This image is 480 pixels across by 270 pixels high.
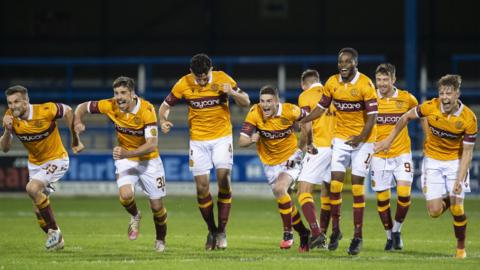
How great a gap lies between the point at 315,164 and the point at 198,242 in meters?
2.01

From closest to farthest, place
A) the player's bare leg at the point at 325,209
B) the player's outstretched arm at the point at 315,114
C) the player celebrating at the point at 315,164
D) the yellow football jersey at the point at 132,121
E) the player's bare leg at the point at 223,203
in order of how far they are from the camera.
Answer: the player's outstretched arm at the point at 315,114, the player celebrating at the point at 315,164, the yellow football jersey at the point at 132,121, the player's bare leg at the point at 223,203, the player's bare leg at the point at 325,209

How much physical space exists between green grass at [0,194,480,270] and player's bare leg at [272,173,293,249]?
32 centimetres

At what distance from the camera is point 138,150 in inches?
511

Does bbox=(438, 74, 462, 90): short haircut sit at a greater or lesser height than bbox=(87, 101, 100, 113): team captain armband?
greater

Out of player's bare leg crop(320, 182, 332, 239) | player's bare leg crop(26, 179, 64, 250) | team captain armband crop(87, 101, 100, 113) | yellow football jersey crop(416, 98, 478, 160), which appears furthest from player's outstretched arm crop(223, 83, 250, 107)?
player's bare leg crop(26, 179, 64, 250)

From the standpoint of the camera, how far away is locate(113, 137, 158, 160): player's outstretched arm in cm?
1280

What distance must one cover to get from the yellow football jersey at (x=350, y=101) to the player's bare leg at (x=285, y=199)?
81cm

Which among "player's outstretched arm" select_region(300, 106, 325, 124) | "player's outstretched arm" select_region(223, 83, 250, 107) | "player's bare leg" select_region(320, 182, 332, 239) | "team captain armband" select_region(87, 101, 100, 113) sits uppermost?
"player's outstretched arm" select_region(223, 83, 250, 107)

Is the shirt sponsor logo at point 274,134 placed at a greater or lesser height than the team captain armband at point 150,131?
lesser

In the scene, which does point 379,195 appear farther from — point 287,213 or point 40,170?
point 40,170

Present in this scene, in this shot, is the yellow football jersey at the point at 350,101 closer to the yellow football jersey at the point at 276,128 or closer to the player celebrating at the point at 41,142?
the yellow football jersey at the point at 276,128

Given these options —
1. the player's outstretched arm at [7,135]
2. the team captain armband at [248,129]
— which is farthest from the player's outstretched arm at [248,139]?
the player's outstretched arm at [7,135]

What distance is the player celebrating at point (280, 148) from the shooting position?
13242 millimetres

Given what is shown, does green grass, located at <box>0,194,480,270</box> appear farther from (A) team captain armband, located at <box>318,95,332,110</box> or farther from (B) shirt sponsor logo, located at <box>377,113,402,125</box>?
(A) team captain armband, located at <box>318,95,332,110</box>
